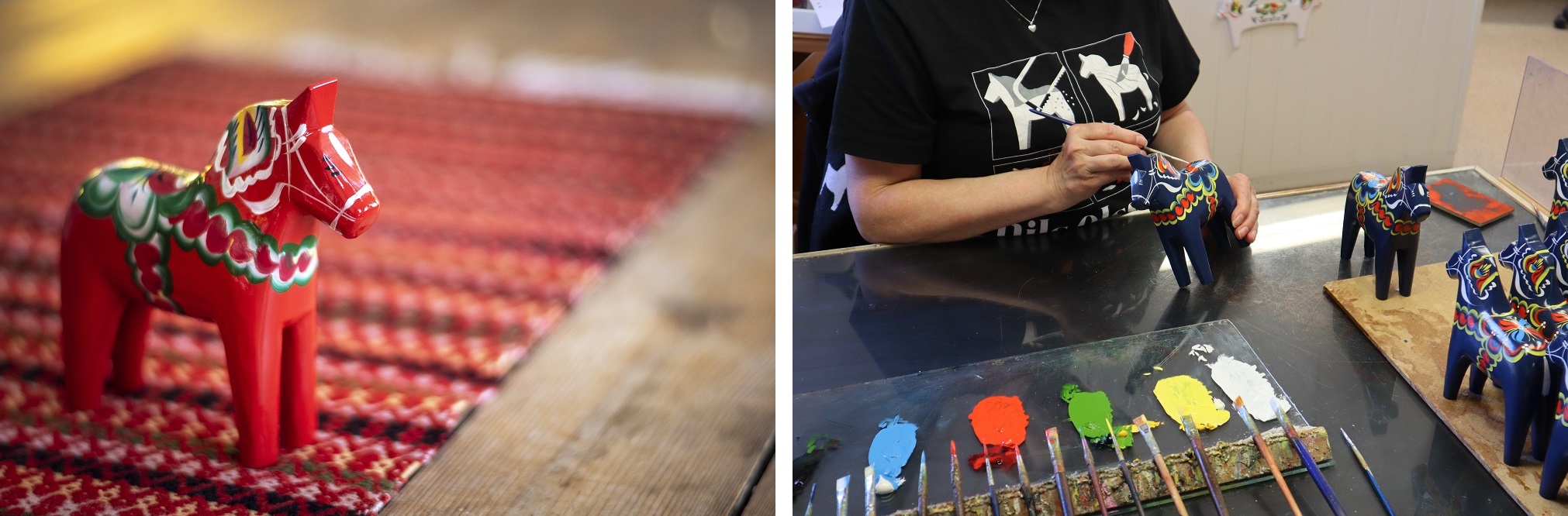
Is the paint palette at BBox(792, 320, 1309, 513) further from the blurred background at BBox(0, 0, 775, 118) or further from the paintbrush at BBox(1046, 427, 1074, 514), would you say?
the blurred background at BBox(0, 0, 775, 118)

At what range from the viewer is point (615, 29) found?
6.49 feet

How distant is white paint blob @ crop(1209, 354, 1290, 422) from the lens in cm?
72

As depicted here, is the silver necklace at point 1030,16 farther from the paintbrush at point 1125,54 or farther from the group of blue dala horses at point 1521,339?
the group of blue dala horses at point 1521,339

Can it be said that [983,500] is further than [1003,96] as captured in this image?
No

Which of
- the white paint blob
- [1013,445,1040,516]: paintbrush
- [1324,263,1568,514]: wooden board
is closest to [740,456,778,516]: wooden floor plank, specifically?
[1013,445,1040,516]: paintbrush

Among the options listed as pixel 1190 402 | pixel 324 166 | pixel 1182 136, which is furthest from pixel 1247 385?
pixel 324 166

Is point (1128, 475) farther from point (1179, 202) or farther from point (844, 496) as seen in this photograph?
point (1179, 202)

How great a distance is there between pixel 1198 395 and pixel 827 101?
0.48 metres

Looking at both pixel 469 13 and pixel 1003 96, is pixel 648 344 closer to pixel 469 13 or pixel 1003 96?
pixel 1003 96

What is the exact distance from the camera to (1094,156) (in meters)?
0.92

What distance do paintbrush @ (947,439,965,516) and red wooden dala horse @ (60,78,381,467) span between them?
40 centimetres

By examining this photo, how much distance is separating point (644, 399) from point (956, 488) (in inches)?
15.6

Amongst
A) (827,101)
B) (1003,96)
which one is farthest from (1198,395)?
(827,101)

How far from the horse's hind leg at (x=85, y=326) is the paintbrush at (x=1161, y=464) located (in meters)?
0.75
